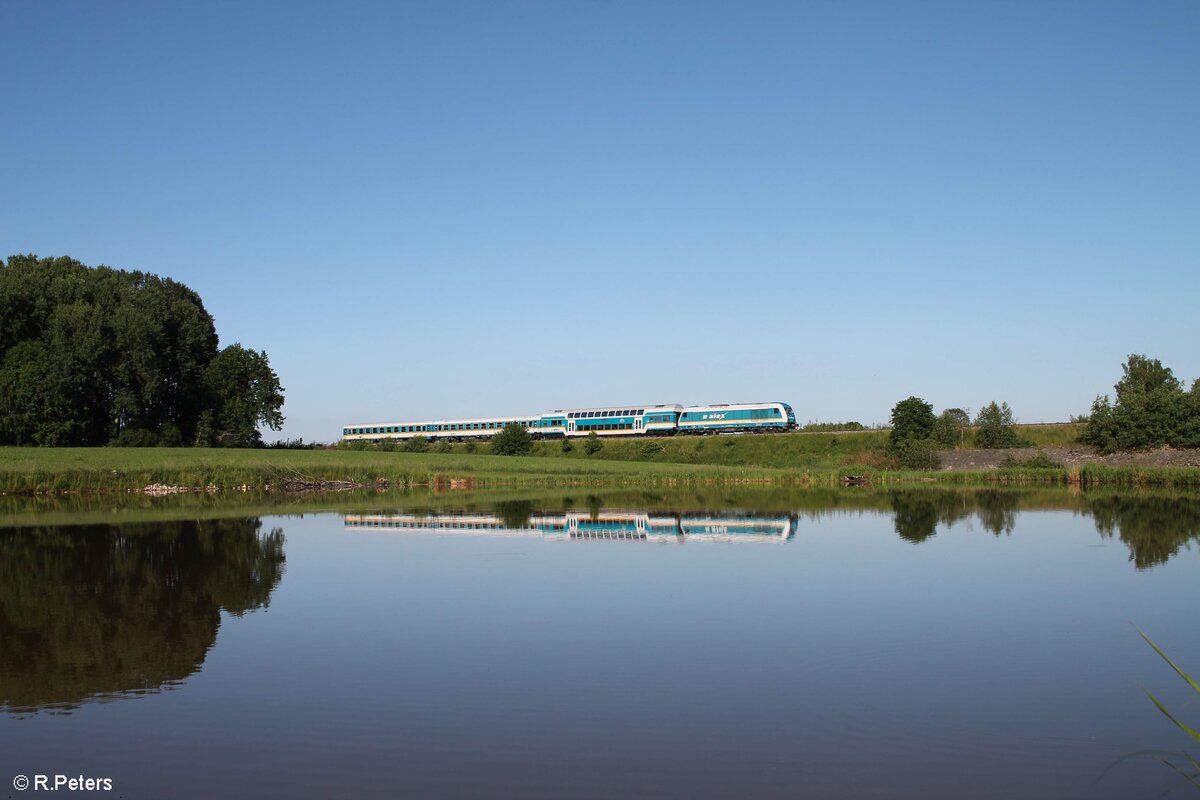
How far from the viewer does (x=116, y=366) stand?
5812 centimetres

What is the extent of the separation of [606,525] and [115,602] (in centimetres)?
1416

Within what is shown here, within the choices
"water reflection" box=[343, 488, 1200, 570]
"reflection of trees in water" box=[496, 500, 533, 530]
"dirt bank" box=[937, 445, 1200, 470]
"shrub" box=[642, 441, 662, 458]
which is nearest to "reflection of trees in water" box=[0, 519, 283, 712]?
"reflection of trees in water" box=[496, 500, 533, 530]

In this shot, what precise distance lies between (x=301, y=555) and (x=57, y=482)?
2609cm

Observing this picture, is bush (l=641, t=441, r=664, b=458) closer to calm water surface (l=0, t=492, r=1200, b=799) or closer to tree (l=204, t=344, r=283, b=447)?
tree (l=204, t=344, r=283, b=447)

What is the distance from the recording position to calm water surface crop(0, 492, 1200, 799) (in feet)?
21.8

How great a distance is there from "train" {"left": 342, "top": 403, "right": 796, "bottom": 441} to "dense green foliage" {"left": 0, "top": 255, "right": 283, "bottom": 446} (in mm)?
18306

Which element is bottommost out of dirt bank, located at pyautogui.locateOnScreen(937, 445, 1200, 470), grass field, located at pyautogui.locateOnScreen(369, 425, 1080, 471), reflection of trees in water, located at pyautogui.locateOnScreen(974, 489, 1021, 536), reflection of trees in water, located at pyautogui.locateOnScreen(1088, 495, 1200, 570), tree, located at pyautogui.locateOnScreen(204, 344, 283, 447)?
reflection of trees in water, located at pyautogui.locateOnScreen(1088, 495, 1200, 570)

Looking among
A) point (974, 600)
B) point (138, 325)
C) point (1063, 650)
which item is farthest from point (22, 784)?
point (138, 325)

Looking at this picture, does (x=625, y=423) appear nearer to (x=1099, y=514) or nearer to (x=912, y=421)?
(x=912, y=421)

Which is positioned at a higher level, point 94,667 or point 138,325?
point 138,325

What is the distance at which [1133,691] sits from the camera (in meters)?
8.50

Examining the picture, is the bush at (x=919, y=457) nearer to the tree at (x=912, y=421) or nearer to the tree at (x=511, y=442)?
the tree at (x=912, y=421)

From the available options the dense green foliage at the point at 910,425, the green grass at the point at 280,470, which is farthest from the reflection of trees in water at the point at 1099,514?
the dense green foliage at the point at 910,425

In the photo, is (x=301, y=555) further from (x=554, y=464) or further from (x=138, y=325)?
(x=138, y=325)
